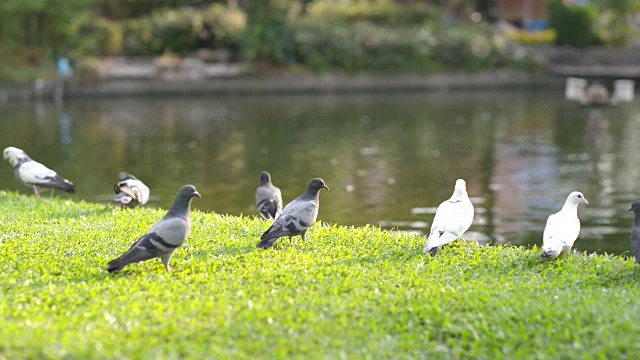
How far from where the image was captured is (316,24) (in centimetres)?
4856

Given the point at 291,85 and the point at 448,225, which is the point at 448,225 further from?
the point at 291,85

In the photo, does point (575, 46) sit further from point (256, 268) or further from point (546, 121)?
point (256, 268)

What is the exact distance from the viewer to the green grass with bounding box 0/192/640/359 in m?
6.36

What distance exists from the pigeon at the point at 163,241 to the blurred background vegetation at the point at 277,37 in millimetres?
34588

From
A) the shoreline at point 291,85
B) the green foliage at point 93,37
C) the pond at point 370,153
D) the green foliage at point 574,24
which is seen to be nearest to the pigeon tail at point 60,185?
the pond at point 370,153

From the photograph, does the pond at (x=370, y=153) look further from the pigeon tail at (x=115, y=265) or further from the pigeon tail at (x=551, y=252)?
the pigeon tail at (x=115, y=265)

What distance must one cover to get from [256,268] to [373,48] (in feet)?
131

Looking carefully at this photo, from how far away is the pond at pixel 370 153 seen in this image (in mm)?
15703

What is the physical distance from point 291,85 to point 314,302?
3619cm

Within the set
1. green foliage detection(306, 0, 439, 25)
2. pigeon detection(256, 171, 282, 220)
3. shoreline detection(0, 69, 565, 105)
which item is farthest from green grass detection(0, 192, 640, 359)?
green foliage detection(306, 0, 439, 25)

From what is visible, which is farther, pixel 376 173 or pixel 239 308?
pixel 376 173

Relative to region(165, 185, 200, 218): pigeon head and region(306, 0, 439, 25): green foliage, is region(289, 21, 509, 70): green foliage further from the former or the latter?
region(165, 185, 200, 218): pigeon head

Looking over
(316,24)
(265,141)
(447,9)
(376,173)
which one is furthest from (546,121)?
(447,9)

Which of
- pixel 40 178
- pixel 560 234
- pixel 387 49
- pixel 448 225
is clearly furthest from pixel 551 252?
pixel 387 49
